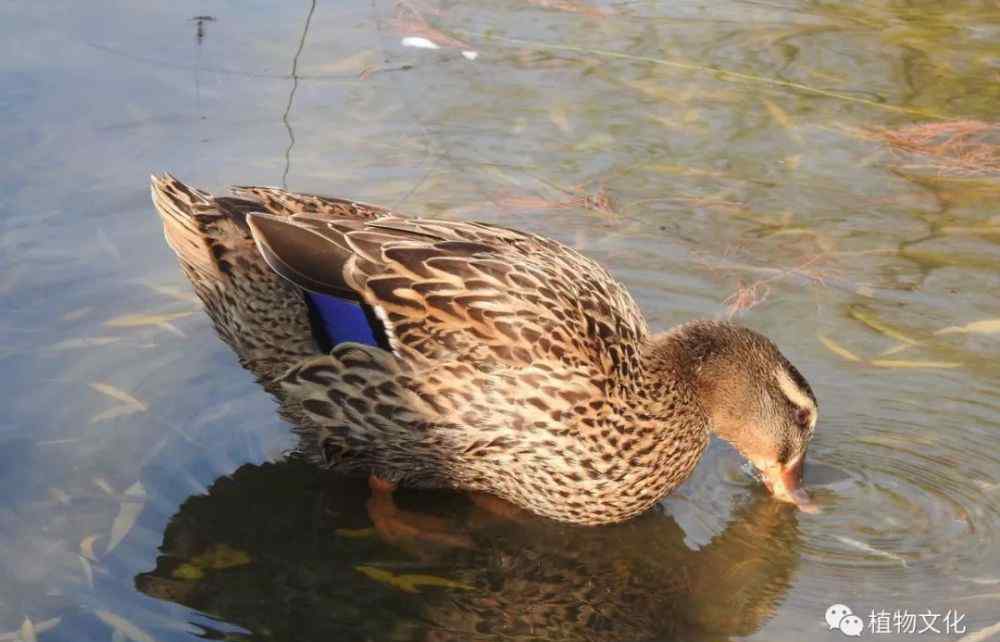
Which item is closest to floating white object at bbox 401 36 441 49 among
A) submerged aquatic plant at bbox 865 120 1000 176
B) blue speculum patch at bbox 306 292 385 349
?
submerged aquatic plant at bbox 865 120 1000 176

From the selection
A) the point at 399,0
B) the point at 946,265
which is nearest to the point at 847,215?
the point at 946,265

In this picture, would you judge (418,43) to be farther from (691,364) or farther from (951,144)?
(691,364)

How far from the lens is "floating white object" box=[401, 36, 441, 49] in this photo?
361 inches

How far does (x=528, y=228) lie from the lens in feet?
24.0

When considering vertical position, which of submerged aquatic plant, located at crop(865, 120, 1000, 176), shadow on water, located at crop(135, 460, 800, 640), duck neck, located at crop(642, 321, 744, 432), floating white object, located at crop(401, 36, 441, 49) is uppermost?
duck neck, located at crop(642, 321, 744, 432)

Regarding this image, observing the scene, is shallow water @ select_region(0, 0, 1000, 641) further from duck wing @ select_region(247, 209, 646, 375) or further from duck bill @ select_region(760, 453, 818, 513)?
duck wing @ select_region(247, 209, 646, 375)

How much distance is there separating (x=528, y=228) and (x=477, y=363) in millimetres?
2243

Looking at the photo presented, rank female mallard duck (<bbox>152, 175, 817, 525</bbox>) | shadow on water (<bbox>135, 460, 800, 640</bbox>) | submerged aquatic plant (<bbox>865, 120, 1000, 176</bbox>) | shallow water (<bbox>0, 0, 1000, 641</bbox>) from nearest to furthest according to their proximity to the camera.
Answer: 1. shadow on water (<bbox>135, 460, 800, 640</bbox>)
2. shallow water (<bbox>0, 0, 1000, 641</bbox>)
3. female mallard duck (<bbox>152, 175, 817, 525</bbox>)
4. submerged aquatic plant (<bbox>865, 120, 1000, 176</bbox>)

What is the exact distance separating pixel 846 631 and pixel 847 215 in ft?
10.3

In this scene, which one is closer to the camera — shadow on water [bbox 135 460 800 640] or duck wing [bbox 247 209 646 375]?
shadow on water [bbox 135 460 800 640]

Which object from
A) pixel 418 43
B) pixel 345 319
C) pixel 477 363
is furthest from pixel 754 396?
pixel 418 43

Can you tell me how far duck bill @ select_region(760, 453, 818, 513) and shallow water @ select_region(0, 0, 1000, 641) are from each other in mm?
93

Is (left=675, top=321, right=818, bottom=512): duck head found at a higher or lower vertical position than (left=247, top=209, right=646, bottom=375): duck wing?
lower

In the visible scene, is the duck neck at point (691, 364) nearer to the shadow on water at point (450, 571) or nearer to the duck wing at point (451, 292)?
the duck wing at point (451, 292)
